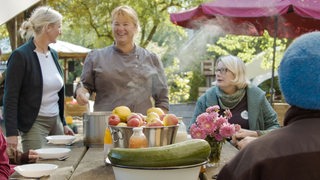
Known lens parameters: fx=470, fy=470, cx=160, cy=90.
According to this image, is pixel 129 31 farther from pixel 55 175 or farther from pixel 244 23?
pixel 244 23

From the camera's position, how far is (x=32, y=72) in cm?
362

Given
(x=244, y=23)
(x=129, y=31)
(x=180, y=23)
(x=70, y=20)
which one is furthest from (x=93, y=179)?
(x=70, y=20)

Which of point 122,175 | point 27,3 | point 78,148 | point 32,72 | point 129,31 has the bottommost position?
point 78,148

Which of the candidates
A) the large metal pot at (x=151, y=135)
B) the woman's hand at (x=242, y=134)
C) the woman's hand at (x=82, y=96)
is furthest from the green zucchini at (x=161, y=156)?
the woman's hand at (x=82, y=96)

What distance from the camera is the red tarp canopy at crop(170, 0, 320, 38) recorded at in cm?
656

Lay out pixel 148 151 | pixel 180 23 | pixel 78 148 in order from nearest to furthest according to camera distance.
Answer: pixel 148 151, pixel 78 148, pixel 180 23

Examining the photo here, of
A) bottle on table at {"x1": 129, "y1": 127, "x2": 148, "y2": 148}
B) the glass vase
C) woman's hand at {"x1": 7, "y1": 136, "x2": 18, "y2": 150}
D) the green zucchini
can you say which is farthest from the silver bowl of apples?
woman's hand at {"x1": 7, "y1": 136, "x2": 18, "y2": 150}

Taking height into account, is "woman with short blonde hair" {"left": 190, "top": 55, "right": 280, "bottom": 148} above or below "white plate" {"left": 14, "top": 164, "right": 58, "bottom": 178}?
above

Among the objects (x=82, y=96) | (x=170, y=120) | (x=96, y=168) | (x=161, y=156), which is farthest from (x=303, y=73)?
(x=82, y=96)

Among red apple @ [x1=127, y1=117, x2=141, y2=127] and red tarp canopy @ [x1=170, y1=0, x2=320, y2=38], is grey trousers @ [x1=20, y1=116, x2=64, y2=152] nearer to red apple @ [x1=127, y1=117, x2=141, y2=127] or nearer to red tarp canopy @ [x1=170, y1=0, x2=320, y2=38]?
red apple @ [x1=127, y1=117, x2=141, y2=127]

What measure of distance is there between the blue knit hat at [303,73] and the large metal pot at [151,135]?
115 centimetres

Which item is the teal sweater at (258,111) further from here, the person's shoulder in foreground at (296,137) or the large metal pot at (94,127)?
the person's shoulder in foreground at (296,137)

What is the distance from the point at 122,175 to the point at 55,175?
0.66m

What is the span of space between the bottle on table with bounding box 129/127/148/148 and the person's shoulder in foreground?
961 mm
